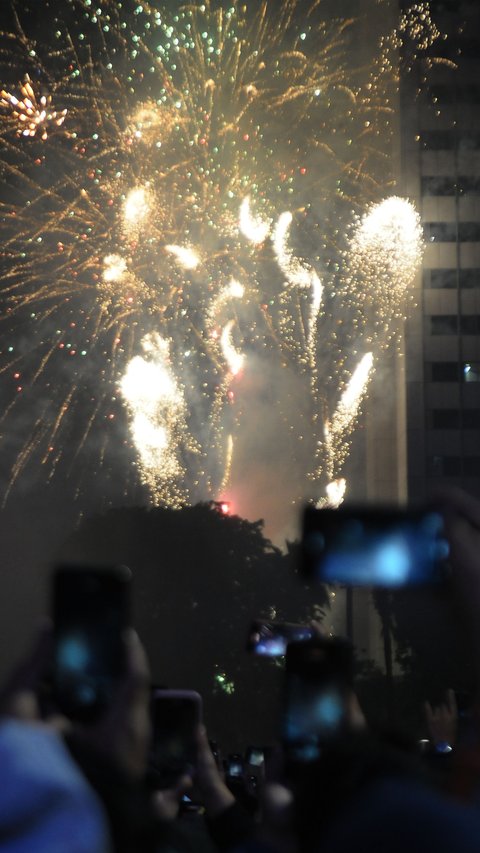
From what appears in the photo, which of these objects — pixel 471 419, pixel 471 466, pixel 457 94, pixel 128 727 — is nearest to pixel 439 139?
pixel 457 94

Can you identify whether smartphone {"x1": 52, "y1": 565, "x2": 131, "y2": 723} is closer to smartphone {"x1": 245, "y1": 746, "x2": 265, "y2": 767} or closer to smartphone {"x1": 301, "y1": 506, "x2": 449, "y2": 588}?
smartphone {"x1": 301, "y1": 506, "x2": 449, "y2": 588}

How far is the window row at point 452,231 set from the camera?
75750 mm

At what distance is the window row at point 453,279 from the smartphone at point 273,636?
2734 inches

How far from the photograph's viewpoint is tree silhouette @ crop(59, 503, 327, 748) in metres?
56.1

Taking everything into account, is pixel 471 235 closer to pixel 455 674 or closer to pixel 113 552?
pixel 113 552

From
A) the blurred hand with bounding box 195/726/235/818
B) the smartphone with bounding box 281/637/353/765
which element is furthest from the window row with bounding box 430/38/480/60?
the smartphone with bounding box 281/637/353/765

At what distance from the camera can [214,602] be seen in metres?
58.2

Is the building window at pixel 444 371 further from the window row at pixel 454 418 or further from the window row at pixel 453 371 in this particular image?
the window row at pixel 454 418

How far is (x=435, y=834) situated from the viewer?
2.13 meters

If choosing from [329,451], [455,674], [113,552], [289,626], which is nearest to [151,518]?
[113,552]

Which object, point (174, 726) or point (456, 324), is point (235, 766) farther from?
point (456, 324)

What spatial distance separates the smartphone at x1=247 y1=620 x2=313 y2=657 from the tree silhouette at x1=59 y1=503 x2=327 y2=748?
4760 cm

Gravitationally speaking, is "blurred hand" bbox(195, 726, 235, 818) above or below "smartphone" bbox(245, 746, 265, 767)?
above

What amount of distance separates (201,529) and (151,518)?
335 centimetres
